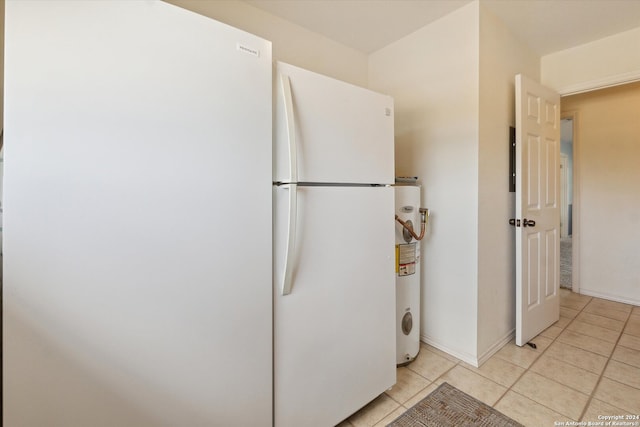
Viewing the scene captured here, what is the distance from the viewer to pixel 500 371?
187 cm

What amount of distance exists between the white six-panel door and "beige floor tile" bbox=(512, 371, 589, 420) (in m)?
0.41

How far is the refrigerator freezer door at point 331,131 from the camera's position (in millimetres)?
1167

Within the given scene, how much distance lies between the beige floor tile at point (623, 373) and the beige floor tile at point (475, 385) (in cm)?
75

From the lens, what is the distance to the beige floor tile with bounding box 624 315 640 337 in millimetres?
2338

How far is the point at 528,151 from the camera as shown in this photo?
2.16m

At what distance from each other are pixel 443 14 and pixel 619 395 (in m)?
2.64

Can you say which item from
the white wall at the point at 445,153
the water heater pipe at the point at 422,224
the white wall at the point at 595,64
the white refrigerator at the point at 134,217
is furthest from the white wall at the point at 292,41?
the white wall at the point at 595,64

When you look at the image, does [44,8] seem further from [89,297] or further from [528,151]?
[528,151]

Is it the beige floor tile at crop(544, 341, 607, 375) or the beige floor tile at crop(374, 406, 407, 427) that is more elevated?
the beige floor tile at crop(544, 341, 607, 375)

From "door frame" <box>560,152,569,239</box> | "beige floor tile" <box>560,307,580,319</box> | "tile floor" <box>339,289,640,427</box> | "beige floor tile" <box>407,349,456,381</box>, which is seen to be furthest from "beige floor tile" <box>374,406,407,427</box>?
"door frame" <box>560,152,569,239</box>

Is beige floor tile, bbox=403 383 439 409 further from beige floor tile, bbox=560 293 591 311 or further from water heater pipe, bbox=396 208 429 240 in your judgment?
beige floor tile, bbox=560 293 591 311

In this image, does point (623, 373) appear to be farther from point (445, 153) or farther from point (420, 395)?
point (445, 153)

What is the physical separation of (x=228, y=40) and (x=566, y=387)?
2.57 m

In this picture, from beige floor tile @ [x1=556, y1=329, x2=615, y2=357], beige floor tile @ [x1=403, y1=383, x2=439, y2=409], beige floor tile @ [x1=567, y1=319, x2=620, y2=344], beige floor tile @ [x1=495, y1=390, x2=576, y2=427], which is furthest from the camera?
beige floor tile @ [x1=567, y1=319, x2=620, y2=344]
